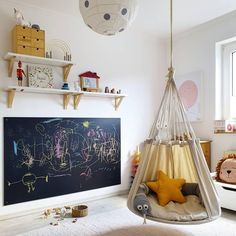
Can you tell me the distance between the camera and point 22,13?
3205 mm

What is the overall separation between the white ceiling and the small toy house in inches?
33.4

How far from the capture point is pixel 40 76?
327 centimetres

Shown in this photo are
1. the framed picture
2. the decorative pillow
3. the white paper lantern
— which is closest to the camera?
the white paper lantern

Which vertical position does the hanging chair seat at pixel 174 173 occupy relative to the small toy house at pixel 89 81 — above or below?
below

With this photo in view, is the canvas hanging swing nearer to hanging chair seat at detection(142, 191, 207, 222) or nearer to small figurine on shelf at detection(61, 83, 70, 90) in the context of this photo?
hanging chair seat at detection(142, 191, 207, 222)

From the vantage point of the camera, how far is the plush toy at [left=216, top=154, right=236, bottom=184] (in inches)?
119

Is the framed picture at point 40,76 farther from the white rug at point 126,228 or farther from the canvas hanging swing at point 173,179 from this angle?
the white rug at point 126,228

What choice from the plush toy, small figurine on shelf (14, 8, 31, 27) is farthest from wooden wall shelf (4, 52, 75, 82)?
the plush toy

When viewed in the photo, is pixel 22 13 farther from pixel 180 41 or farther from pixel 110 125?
pixel 180 41

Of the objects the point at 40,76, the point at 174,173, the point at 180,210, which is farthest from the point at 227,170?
the point at 40,76

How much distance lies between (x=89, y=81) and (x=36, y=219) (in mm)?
1913

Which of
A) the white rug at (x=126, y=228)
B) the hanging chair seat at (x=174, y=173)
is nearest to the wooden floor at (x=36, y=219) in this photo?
the white rug at (x=126, y=228)

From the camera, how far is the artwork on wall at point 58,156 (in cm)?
310

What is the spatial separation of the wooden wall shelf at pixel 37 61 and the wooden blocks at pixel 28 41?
0.06 m
